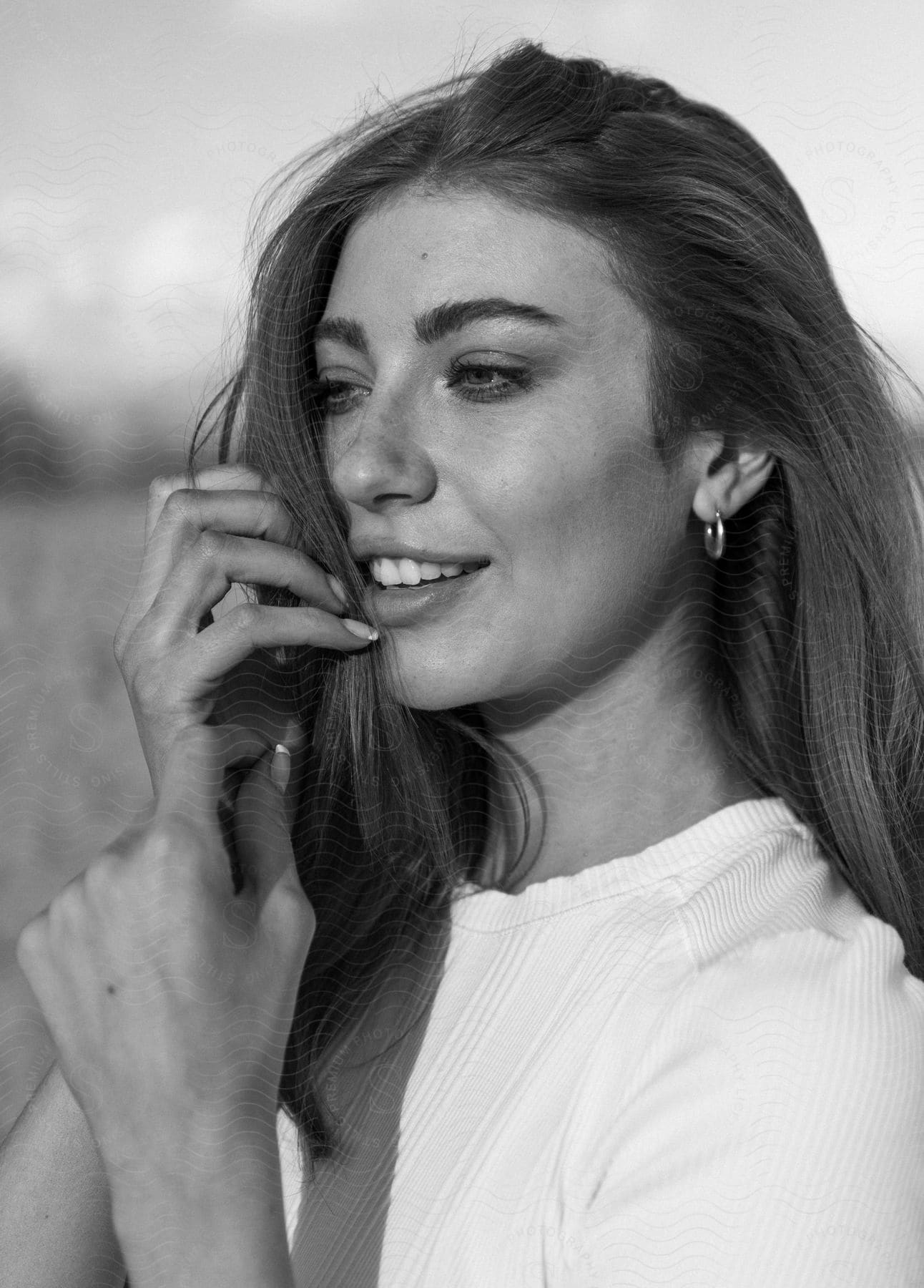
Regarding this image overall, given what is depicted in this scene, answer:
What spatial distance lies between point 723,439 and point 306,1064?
1.54 ft

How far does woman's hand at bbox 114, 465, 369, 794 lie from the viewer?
0.76 meters

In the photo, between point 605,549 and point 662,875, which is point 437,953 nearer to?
point 662,875

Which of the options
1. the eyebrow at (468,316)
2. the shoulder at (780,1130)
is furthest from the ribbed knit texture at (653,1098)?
the eyebrow at (468,316)

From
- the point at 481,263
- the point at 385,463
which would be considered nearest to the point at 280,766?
the point at 385,463

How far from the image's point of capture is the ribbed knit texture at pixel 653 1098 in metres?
0.64

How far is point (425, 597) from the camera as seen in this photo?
0.77 metres

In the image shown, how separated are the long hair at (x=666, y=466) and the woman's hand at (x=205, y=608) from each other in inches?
0.9

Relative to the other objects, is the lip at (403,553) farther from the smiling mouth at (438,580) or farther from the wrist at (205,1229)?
the wrist at (205,1229)

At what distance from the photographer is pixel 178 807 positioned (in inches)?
27.4

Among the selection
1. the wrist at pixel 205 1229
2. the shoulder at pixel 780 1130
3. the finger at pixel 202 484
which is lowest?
the wrist at pixel 205 1229

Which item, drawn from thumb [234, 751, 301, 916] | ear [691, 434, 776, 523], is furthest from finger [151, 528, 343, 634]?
ear [691, 434, 776, 523]

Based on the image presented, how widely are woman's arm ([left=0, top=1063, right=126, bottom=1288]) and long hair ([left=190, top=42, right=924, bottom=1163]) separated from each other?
0.13 metres

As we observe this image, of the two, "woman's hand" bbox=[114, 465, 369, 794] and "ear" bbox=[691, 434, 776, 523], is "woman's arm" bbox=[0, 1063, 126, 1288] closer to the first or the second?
"woman's hand" bbox=[114, 465, 369, 794]

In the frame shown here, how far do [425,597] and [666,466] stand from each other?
0.56 ft
